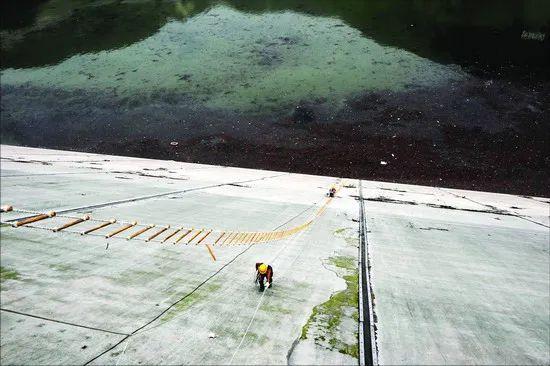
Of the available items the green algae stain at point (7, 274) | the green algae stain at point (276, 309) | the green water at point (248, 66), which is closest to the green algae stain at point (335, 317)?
the green algae stain at point (276, 309)

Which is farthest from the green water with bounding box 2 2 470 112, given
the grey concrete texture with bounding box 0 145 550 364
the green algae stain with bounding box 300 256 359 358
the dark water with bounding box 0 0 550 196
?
the green algae stain with bounding box 300 256 359 358

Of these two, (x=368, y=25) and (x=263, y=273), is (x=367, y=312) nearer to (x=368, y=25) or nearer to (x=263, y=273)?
(x=263, y=273)

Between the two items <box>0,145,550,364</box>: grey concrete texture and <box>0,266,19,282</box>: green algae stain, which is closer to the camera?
<box>0,145,550,364</box>: grey concrete texture

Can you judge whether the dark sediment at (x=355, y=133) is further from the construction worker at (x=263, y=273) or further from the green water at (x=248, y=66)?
the construction worker at (x=263, y=273)

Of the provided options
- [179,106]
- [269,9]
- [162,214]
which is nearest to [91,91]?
[179,106]

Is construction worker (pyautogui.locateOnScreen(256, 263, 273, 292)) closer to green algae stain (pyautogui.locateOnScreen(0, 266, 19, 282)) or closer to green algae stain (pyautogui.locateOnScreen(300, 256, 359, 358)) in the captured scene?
green algae stain (pyautogui.locateOnScreen(300, 256, 359, 358))

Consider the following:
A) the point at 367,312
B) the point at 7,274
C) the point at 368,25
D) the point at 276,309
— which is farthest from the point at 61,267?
the point at 368,25

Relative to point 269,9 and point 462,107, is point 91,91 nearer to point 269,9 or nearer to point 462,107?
point 269,9

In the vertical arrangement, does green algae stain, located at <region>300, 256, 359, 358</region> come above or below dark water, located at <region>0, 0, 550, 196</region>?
below
